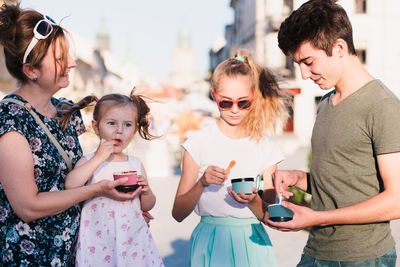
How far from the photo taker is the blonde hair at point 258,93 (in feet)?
9.48

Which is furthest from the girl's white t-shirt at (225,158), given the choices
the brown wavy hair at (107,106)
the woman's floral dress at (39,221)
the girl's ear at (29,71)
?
the girl's ear at (29,71)

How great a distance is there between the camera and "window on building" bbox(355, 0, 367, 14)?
26.2m

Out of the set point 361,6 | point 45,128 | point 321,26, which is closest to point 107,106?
point 45,128

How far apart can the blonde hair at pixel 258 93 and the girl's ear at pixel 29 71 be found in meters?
1.10

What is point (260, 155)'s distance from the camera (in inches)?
112

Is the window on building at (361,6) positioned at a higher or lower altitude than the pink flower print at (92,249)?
higher

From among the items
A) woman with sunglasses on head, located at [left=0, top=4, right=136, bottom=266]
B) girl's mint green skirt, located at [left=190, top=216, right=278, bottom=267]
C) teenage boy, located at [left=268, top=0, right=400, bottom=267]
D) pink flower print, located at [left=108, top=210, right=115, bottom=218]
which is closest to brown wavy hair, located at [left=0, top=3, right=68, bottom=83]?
woman with sunglasses on head, located at [left=0, top=4, right=136, bottom=266]

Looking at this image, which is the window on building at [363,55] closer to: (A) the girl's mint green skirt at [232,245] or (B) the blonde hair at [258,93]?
(B) the blonde hair at [258,93]

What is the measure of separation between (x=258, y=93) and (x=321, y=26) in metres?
0.81

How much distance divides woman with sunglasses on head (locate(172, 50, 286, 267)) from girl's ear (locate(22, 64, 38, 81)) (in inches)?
39.3

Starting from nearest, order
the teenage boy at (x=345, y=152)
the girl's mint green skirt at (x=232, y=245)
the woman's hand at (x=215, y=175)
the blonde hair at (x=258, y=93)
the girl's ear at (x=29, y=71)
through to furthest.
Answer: the teenage boy at (x=345, y=152), the girl's ear at (x=29, y=71), the woman's hand at (x=215, y=175), the girl's mint green skirt at (x=232, y=245), the blonde hair at (x=258, y=93)

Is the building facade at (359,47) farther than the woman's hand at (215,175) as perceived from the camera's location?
Yes

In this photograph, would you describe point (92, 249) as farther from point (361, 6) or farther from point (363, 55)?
point (361, 6)

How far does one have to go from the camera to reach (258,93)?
296 cm
